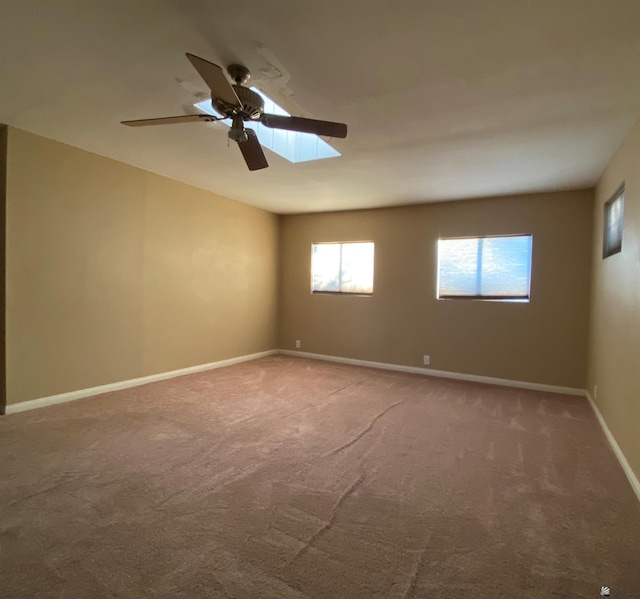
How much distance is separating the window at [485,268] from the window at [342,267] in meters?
1.17

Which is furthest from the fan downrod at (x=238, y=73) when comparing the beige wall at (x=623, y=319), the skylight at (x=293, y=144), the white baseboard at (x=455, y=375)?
the white baseboard at (x=455, y=375)

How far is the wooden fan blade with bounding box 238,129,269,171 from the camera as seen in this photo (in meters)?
2.42

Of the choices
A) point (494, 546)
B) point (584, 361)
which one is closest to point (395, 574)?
point (494, 546)

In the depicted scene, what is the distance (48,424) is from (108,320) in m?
1.26

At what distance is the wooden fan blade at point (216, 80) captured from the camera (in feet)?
5.30

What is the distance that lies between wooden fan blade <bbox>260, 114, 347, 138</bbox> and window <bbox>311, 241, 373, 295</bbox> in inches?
145

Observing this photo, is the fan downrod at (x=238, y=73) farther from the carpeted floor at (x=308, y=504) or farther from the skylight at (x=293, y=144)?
the carpeted floor at (x=308, y=504)

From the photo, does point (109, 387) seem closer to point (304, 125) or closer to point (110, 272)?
point (110, 272)

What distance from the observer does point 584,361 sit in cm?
436

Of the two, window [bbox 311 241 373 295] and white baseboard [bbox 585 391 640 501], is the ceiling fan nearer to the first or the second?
white baseboard [bbox 585 391 640 501]

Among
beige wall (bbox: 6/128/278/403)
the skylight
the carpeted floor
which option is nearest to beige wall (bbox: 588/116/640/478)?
the carpeted floor

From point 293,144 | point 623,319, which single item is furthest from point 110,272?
point 623,319

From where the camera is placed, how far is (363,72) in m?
2.12

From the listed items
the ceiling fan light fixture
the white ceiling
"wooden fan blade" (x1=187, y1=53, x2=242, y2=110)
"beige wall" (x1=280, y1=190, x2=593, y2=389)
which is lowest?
"beige wall" (x1=280, y1=190, x2=593, y2=389)
